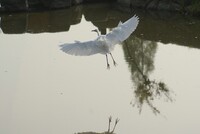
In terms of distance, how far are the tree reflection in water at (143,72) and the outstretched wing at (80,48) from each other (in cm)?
86

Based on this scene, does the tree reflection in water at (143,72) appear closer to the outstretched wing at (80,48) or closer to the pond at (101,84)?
the pond at (101,84)

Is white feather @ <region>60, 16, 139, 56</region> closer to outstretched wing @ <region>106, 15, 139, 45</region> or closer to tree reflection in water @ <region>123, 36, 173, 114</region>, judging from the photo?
outstretched wing @ <region>106, 15, 139, 45</region>

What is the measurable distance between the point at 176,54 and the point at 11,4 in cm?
561

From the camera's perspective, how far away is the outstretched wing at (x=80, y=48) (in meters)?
6.64

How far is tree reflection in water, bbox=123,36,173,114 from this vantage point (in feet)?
21.7

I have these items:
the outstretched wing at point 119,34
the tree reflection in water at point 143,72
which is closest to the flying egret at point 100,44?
the outstretched wing at point 119,34

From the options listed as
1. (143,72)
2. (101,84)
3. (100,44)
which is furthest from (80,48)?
(143,72)

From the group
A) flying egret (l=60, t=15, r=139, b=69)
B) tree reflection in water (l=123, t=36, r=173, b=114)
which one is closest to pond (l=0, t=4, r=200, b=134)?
tree reflection in water (l=123, t=36, r=173, b=114)

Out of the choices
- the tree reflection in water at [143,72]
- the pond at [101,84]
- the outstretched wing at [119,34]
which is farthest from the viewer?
the outstretched wing at [119,34]

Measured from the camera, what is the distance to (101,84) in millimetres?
7164

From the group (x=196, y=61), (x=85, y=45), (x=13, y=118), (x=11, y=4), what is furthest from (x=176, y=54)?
(x=11, y=4)

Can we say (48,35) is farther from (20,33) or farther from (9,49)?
(9,49)

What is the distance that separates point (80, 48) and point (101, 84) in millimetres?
748

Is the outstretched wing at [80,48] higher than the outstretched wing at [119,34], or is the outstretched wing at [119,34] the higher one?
the outstretched wing at [119,34]
